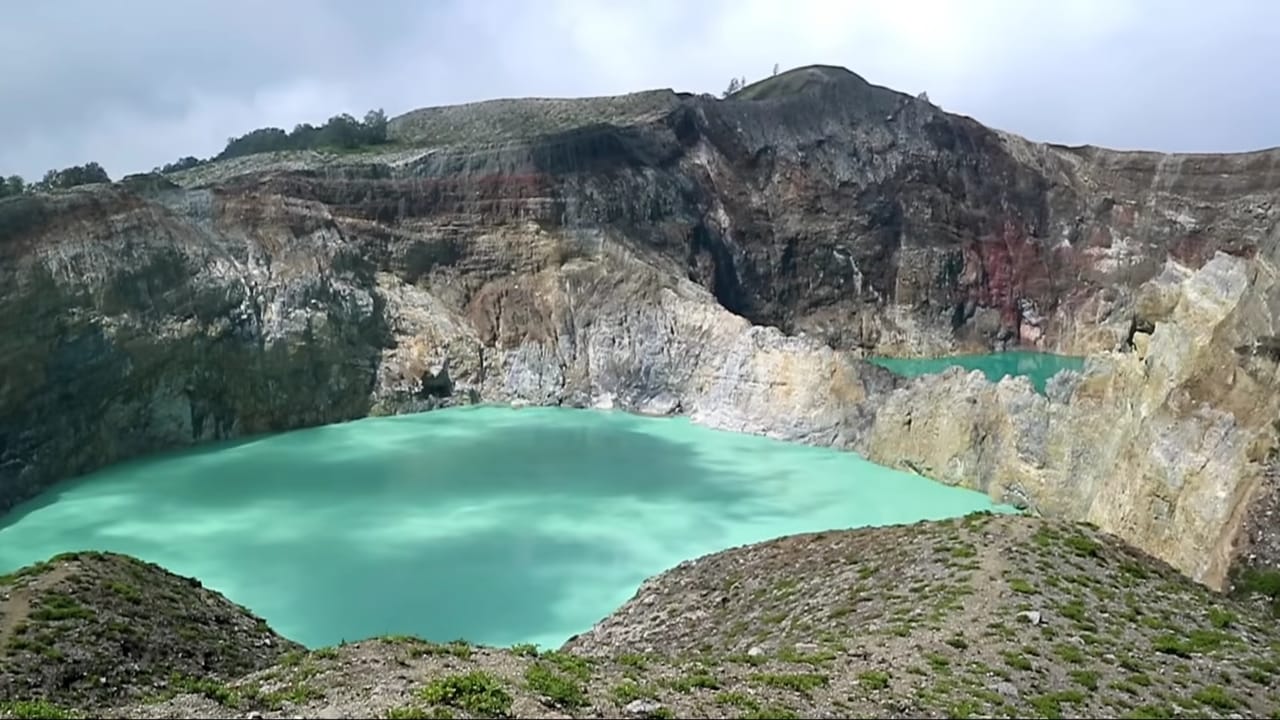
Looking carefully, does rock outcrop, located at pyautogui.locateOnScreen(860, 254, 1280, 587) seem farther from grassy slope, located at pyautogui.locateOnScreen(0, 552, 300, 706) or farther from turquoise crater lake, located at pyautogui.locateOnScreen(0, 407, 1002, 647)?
grassy slope, located at pyautogui.locateOnScreen(0, 552, 300, 706)

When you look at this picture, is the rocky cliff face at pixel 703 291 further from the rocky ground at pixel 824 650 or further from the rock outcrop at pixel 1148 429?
the rocky ground at pixel 824 650

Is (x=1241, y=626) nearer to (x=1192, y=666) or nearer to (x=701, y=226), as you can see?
(x=1192, y=666)

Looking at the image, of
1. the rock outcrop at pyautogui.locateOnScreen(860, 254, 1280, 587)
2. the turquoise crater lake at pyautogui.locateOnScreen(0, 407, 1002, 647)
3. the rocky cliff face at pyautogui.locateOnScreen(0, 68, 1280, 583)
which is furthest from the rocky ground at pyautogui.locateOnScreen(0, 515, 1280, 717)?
the rocky cliff face at pyautogui.locateOnScreen(0, 68, 1280, 583)

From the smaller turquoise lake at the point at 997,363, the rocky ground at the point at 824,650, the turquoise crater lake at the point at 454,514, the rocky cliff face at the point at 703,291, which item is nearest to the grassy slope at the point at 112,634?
the rocky ground at the point at 824,650

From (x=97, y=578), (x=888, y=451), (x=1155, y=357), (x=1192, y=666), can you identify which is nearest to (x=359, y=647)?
(x=97, y=578)

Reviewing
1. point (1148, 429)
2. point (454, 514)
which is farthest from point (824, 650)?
point (454, 514)
